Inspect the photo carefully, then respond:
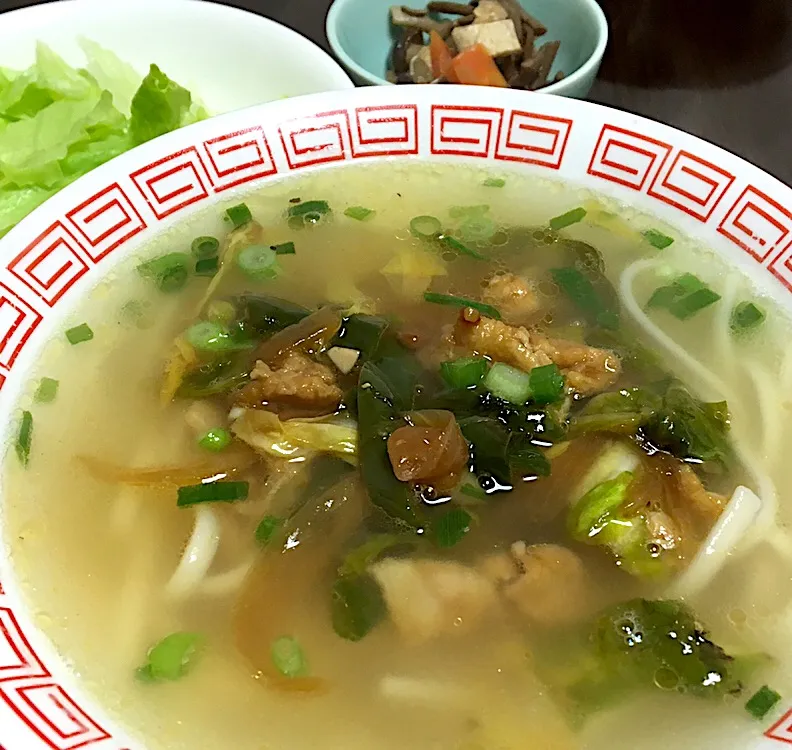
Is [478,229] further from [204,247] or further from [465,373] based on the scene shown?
[204,247]

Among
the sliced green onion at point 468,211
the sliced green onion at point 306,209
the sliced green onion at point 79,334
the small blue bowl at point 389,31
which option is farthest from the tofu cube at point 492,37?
the sliced green onion at point 79,334

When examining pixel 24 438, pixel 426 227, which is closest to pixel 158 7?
pixel 426 227

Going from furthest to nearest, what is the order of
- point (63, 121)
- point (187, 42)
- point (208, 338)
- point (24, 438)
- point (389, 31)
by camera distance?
point (389, 31) < point (187, 42) < point (63, 121) < point (208, 338) < point (24, 438)

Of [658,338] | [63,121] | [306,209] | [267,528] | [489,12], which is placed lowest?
[63,121]

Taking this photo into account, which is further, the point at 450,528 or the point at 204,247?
the point at 204,247

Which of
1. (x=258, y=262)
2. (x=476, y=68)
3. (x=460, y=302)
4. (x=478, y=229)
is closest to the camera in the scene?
(x=460, y=302)

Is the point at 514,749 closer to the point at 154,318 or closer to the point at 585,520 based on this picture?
the point at 585,520

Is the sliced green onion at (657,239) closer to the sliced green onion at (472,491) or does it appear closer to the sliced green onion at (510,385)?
the sliced green onion at (510,385)
